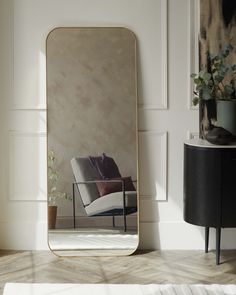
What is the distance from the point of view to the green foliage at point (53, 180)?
4.47 meters

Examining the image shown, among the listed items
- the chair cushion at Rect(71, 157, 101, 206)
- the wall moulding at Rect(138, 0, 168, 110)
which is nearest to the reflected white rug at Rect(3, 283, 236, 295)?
the chair cushion at Rect(71, 157, 101, 206)

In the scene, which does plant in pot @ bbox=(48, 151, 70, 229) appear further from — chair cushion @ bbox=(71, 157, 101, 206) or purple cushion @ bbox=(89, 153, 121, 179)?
purple cushion @ bbox=(89, 153, 121, 179)

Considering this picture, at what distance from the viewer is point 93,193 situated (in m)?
4.45

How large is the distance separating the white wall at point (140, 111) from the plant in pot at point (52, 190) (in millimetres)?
64

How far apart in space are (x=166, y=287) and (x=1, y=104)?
1.77 metres

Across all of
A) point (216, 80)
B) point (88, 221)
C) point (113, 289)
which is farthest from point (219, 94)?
point (113, 289)

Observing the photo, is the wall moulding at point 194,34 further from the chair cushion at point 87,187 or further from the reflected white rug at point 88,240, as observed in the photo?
the reflected white rug at point 88,240

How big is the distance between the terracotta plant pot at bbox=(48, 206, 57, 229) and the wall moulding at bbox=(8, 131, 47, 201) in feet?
0.33

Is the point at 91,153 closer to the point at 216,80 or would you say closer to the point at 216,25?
the point at 216,80

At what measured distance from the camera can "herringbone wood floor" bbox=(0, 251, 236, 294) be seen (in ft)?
12.8

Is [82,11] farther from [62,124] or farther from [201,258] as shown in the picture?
[201,258]

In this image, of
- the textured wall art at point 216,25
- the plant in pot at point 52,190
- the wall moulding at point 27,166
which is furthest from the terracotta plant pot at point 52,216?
the textured wall art at point 216,25

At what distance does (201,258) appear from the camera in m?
4.38

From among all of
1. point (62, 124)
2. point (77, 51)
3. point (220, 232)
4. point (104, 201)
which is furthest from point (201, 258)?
point (77, 51)
